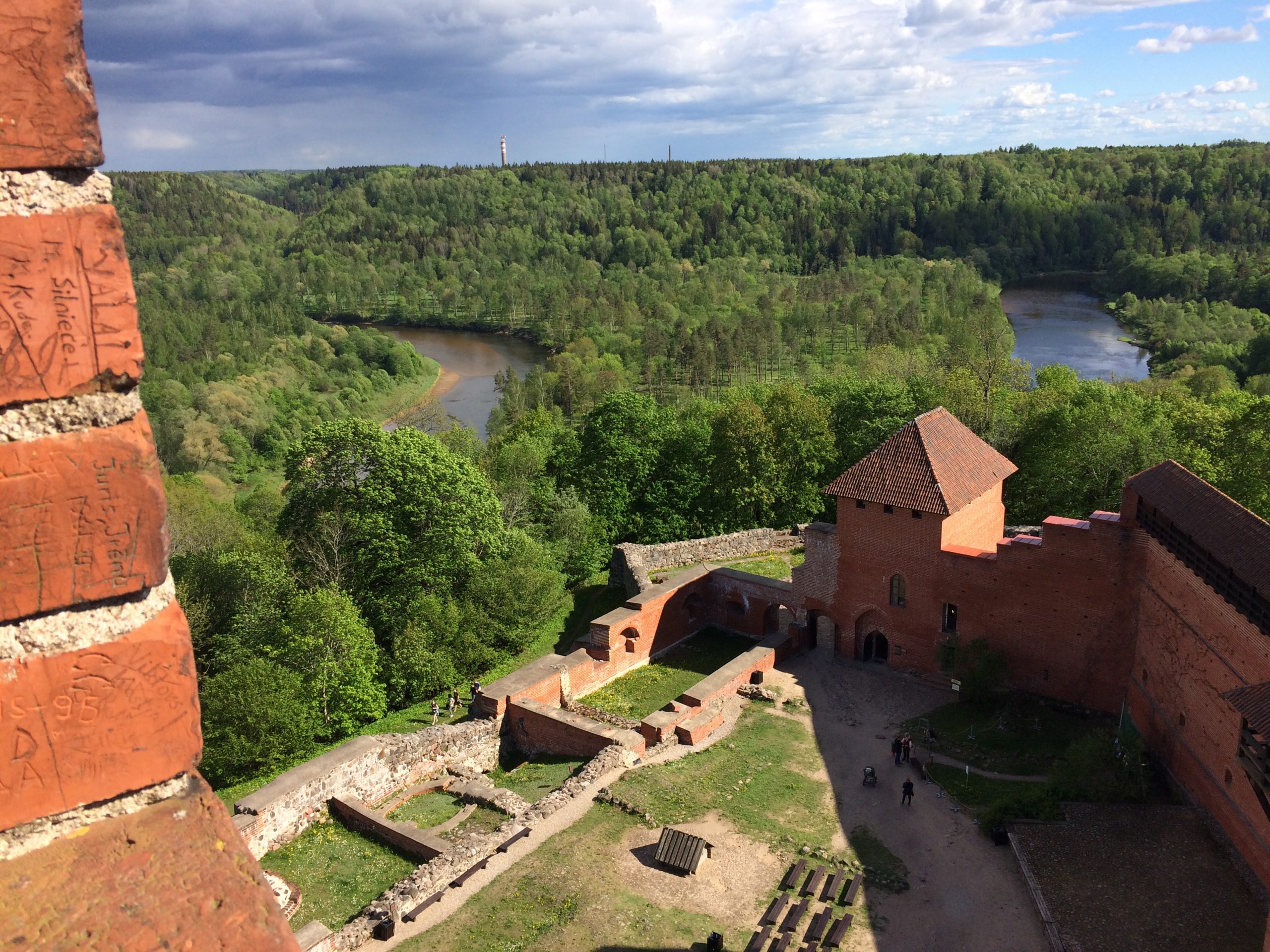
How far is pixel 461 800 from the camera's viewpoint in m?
22.4

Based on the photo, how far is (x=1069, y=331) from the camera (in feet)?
294

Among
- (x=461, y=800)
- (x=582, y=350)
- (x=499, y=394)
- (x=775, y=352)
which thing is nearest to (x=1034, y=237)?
(x=775, y=352)

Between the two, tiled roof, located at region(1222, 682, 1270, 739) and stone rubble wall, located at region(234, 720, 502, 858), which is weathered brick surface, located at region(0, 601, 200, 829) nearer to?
tiled roof, located at region(1222, 682, 1270, 739)

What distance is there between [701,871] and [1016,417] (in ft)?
94.2

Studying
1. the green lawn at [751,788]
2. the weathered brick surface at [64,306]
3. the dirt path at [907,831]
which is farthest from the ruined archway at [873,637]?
the weathered brick surface at [64,306]

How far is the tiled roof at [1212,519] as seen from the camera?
17109 millimetres

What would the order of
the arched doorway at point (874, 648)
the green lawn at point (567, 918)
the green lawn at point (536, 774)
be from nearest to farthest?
the green lawn at point (567, 918)
the green lawn at point (536, 774)
the arched doorway at point (874, 648)

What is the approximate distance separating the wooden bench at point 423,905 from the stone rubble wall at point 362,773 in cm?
411

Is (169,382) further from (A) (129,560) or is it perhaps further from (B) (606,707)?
(A) (129,560)

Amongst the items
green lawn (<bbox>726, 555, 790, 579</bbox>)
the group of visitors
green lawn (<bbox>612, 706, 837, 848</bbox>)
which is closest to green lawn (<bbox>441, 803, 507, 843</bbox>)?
green lawn (<bbox>612, 706, 837, 848</bbox>)

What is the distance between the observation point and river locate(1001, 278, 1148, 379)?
3004 inches

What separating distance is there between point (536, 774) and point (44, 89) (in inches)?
923

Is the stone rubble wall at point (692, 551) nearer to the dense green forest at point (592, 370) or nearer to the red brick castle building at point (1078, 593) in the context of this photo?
the dense green forest at point (592, 370)

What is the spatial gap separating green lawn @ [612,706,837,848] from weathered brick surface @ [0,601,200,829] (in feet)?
61.9
